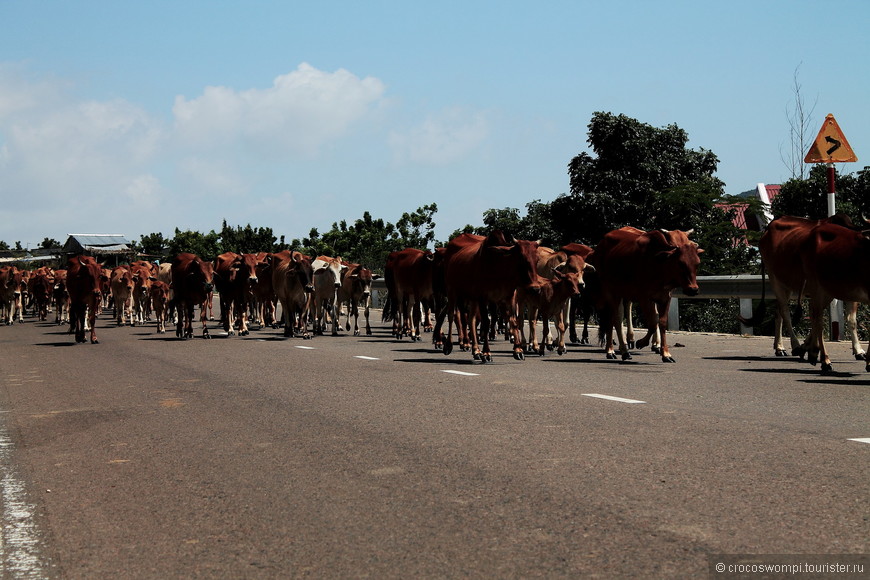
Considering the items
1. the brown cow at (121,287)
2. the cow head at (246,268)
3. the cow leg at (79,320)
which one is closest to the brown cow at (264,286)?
the cow head at (246,268)

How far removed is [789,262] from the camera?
16156 mm

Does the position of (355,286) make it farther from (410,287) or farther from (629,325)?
(629,325)

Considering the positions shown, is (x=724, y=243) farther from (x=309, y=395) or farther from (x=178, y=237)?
(x=178, y=237)

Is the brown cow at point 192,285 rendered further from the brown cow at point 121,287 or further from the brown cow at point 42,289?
the brown cow at point 42,289

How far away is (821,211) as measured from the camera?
35.2 metres

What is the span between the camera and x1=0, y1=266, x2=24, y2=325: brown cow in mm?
40231

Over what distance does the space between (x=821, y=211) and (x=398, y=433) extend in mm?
29633

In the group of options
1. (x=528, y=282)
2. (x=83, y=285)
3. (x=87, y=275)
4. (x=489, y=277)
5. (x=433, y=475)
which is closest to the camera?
(x=433, y=475)

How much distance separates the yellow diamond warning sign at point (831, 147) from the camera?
66.1 feet

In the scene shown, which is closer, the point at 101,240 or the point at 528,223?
the point at 528,223

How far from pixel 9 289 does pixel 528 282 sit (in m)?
29.9

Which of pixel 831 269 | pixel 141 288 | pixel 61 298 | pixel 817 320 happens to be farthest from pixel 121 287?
pixel 831 269

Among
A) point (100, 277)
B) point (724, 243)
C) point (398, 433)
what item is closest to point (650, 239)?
point (398, 433)

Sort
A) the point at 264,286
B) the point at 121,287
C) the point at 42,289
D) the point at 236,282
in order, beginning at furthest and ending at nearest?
the point at 42,289 → the point at 121,287 → the point at 264,286 → the point at 236,282
